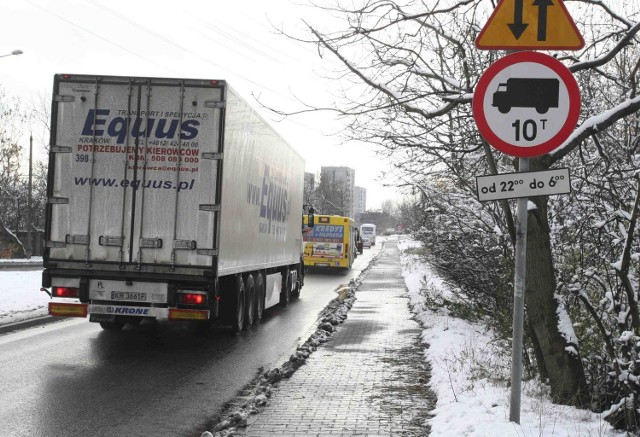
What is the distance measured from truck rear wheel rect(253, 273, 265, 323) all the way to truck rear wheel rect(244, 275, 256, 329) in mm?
399

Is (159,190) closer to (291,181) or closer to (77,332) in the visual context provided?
(77,332)

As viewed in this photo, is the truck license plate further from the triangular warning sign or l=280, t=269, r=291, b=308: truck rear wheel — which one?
l=280, t=269, r=291, b=308: truck rear wheel

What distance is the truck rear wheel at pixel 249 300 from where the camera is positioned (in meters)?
12.7

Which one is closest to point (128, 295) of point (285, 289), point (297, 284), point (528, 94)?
point (528, 94)

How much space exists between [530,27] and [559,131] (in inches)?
32.3

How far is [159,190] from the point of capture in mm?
10109

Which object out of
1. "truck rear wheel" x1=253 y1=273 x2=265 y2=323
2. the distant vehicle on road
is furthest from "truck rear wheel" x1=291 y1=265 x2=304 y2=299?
the distant vehicle on road

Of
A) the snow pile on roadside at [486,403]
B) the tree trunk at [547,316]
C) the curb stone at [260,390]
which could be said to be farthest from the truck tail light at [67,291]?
the tree trunk at [547,316]

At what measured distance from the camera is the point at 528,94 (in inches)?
192

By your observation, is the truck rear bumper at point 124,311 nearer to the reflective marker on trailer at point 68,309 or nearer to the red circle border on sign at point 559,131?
the reflective marker on trailer at point 68,309

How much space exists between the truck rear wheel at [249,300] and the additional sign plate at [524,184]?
8150mm

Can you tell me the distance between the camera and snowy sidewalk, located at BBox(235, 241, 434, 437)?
5969mm

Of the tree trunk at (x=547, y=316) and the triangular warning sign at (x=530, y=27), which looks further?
the tree trunk at (x=547, y=316)

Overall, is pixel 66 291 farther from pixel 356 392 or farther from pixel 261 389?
pixel 356 392
